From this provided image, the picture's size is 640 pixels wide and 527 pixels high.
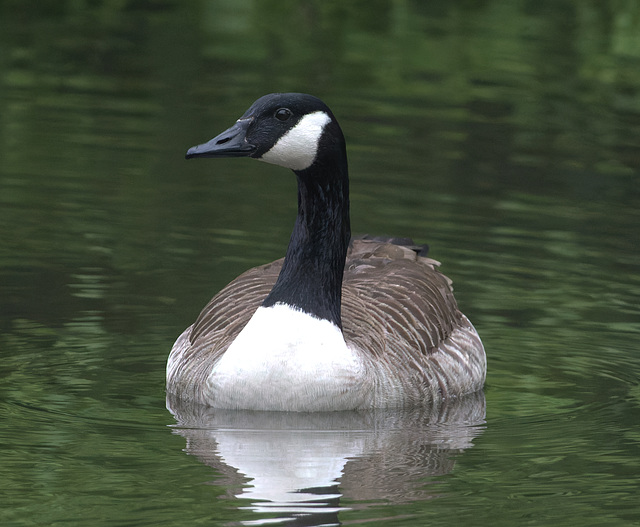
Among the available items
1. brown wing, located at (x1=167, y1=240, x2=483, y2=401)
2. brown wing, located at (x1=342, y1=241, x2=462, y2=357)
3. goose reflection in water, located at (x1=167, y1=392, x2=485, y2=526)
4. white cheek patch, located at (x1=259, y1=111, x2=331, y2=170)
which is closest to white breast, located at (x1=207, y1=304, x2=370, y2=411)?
goose reflection in water, located at (x1=167, y1=392, x2=485, y2=526)

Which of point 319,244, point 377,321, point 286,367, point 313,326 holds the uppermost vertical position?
point 319,244

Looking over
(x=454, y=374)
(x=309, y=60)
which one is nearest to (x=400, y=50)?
(x=309, y=60)

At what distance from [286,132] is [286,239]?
16.4 ft

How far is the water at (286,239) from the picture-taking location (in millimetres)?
8633

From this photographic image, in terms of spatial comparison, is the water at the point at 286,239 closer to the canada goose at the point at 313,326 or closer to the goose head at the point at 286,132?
the canada goose at the point at 313,326

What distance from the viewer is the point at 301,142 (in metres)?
9.80

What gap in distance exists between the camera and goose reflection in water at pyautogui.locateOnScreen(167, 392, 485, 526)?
27.2ft

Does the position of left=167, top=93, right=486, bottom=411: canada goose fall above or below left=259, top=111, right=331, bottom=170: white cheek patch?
below

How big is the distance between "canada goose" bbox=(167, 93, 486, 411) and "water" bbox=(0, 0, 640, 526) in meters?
0.21

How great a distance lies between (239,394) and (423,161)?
29.5 ft


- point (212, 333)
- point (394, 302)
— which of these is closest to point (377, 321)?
point (394, 302)

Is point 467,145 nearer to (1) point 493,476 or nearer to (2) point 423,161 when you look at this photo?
(2) point 423,161

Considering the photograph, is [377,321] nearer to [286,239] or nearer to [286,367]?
[286,367]

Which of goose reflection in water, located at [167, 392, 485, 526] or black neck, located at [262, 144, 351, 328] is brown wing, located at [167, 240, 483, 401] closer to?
goose reflection in water, located at [167, 392, 485, 526]
